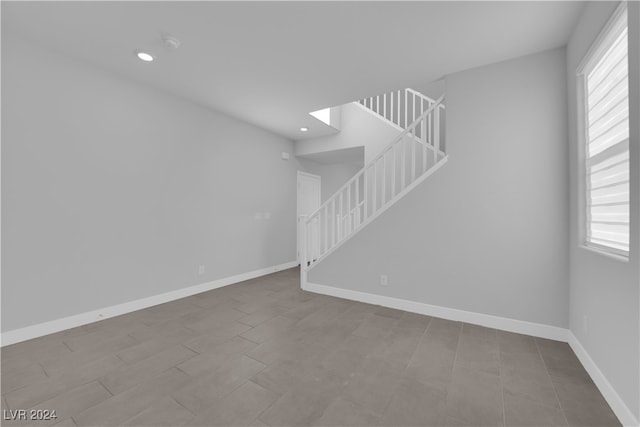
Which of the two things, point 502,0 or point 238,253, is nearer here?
point 502,0

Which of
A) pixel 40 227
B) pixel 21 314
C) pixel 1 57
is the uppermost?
pixel 1 57

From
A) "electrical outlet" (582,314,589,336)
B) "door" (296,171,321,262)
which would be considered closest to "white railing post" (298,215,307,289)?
"door" (296,171,321,262)

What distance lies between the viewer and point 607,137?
1.76 meters

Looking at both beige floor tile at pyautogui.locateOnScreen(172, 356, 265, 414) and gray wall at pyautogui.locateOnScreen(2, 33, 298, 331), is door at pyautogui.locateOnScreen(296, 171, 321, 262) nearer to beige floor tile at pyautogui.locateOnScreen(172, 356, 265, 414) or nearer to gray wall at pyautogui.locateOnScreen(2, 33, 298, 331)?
gray wall at pyautogui.locateOnScreen(2, 33, 298, 331)

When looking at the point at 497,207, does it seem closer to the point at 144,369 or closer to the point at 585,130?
the point at 585,130

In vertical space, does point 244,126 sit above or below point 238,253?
above

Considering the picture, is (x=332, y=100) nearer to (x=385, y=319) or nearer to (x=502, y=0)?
(x=502, y=0)

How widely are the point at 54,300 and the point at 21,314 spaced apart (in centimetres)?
23

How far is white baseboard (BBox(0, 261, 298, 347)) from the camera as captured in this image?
7.63ft

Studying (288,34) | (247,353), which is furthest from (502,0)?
(247,353)

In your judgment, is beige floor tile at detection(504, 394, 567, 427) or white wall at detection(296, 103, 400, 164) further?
white wall at detection(296, 103, 400, 164)

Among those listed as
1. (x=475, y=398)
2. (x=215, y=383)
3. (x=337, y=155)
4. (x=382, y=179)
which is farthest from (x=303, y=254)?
(x=475, y=398)

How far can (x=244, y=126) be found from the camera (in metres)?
4.46

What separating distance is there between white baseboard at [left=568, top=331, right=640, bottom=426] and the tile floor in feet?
0.14
